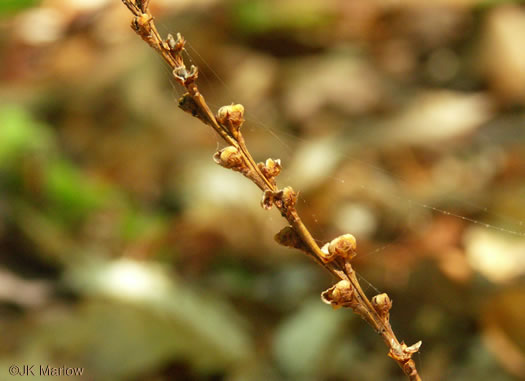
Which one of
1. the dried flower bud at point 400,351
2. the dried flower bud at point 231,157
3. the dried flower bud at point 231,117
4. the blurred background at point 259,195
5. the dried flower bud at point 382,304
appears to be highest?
the blurred background at point 259,195

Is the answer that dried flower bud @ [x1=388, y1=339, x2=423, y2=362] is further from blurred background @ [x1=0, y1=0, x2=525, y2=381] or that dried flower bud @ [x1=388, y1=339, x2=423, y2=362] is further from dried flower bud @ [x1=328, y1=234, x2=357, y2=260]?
blurred background @ [x1=0, y1=0, x2=525, y2=381]

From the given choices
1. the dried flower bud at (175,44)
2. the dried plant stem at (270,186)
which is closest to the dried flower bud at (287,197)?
the dried plant stem at (270,186)

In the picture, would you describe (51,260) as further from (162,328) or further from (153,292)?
(162,328)

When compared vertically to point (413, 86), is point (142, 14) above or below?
below

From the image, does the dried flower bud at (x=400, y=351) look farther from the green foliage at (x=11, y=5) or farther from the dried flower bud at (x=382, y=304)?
the green foliage at (x=11, y=5)

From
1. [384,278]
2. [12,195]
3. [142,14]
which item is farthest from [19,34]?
[142,14]

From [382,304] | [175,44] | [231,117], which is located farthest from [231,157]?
[382,304]
